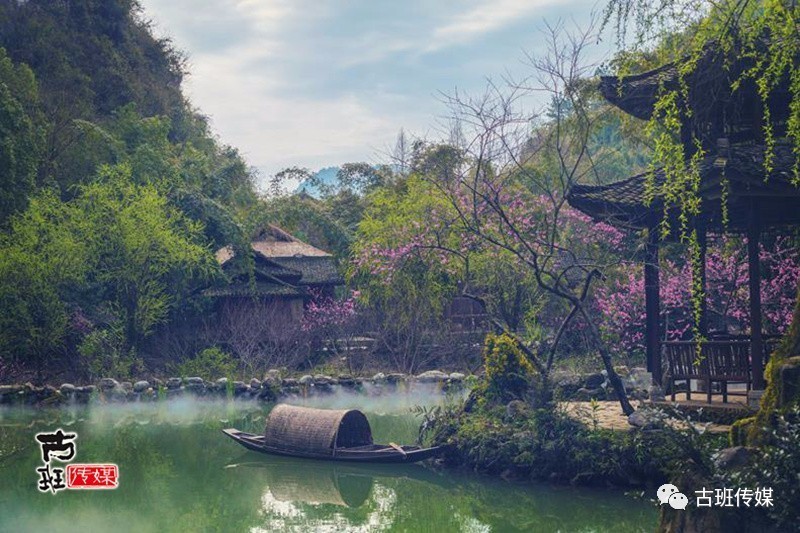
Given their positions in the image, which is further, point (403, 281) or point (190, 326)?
point (190, 326)

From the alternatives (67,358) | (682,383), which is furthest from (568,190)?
(67,358)

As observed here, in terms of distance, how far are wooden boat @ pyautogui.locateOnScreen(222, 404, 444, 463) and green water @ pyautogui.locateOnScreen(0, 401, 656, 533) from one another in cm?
21

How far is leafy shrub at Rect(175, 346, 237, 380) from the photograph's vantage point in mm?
21859

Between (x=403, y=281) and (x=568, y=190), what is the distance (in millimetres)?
11016

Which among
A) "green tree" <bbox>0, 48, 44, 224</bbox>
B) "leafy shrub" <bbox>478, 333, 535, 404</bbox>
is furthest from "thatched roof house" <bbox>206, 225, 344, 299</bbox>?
"leafy shrub" <bbox>478, 333, 535, 404</bbox>

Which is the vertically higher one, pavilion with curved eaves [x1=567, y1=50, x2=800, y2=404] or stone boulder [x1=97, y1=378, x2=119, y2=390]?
pavilion with curved eaves [x1=567, y1=50, x2=800, y2=404]

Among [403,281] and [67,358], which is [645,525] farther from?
[67,358]

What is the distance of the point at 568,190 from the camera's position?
13.2 meters

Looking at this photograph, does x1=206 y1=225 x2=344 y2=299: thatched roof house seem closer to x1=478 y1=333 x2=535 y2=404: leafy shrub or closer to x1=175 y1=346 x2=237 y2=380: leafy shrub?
x1=175 y1=346 x2=237 y2=380: leafy shrub

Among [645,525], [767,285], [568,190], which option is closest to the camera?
[645,525]

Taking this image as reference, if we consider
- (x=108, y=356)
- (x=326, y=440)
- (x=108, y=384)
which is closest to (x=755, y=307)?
(x=326, y=440)

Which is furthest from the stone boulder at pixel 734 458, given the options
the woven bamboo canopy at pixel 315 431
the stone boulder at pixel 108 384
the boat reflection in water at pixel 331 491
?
the stone boulder at pixel 108 384

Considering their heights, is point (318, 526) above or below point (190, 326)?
below

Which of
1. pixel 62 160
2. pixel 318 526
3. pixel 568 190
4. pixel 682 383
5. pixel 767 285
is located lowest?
Result: pixel 318 526
